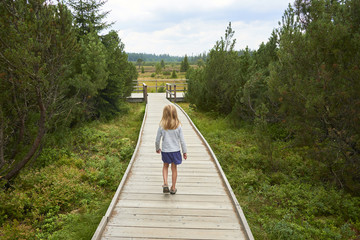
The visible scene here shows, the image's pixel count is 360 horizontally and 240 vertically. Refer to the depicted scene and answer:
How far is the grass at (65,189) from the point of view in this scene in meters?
4.61

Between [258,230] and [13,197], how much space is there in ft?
17.1

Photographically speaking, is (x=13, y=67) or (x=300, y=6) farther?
(x=300, y=6)

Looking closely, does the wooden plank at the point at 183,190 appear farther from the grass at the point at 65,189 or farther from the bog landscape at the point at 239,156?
the grass at the point at 65,189

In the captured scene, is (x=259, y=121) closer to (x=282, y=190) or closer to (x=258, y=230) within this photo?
(x=282, y=190)

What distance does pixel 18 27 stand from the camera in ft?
18.0

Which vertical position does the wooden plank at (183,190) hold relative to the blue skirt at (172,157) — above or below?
below

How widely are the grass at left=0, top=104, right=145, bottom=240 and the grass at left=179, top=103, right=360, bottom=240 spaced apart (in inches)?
128

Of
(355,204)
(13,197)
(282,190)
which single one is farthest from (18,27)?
(355,204)

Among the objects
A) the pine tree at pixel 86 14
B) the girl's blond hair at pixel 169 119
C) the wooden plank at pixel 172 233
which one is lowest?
the wooden plank at pixel 172 233

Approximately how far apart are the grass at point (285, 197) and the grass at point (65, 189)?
3.26 meters

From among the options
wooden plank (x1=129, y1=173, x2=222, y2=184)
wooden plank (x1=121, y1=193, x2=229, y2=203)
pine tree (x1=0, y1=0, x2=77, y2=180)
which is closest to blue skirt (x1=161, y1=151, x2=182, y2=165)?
wooden plank (x1=121, y1=193, x2=229, y2=203)

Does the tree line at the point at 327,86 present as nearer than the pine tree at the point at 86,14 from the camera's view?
Yes

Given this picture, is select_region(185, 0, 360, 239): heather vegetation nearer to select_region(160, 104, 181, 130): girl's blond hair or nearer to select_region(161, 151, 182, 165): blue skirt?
select_region(161, 151, 182, 165): blue skirt

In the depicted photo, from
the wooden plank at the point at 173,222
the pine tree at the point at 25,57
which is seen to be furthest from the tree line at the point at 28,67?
the wooden plank at the point at 173,222
